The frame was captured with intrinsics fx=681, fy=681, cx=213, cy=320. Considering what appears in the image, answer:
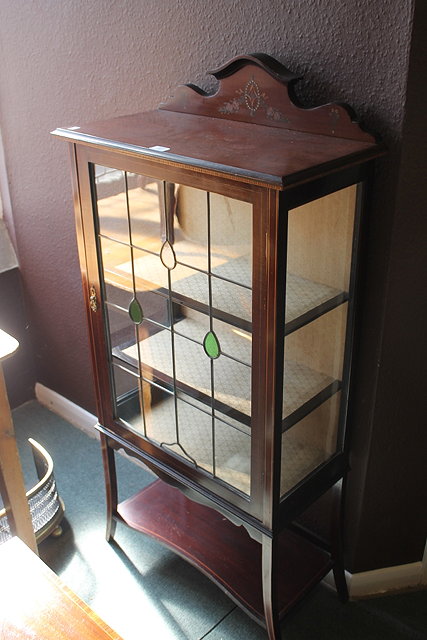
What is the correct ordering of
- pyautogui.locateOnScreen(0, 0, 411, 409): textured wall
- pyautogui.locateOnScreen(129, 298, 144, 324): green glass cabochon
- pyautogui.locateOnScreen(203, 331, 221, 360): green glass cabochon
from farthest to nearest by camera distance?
pyautogui.locateOnScreen(129, 298, 144, 324): green glass cabochon < pyautogui.locateOnScreen(203, 331, 221, 360): green glass cabochon < pyautogui.locateOnScreen(0, 0, 411, 409): textured wall

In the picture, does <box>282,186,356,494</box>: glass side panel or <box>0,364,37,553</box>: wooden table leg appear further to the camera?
<box>0,364,37,553</box>: wooden table leg

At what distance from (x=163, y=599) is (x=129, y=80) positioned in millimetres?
1400

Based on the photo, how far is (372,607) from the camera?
1.83 m

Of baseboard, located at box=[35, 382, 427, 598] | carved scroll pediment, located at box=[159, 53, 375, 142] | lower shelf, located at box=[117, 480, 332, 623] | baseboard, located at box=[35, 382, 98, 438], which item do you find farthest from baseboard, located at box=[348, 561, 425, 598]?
carved scroll pediment, located at box=[159, 53, 375, 142]

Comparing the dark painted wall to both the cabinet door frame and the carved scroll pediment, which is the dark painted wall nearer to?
the cabinet door frame

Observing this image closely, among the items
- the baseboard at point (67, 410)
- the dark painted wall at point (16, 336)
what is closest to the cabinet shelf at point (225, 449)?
the baseboard at point (67, 410)

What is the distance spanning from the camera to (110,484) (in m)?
1.95

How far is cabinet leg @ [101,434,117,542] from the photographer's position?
1.90m

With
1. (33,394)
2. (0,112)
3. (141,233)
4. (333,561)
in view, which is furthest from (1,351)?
(33,394)

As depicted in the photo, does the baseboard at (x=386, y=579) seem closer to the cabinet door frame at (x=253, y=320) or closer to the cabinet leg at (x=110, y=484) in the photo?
the cabinet door frame at (x=253, y=320)

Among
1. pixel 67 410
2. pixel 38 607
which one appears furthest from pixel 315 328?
pixel 67 410

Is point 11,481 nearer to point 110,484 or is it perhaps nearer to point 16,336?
point 110,484

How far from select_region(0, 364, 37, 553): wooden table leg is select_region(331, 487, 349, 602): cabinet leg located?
29.5 inches

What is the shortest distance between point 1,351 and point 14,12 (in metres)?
1.19
